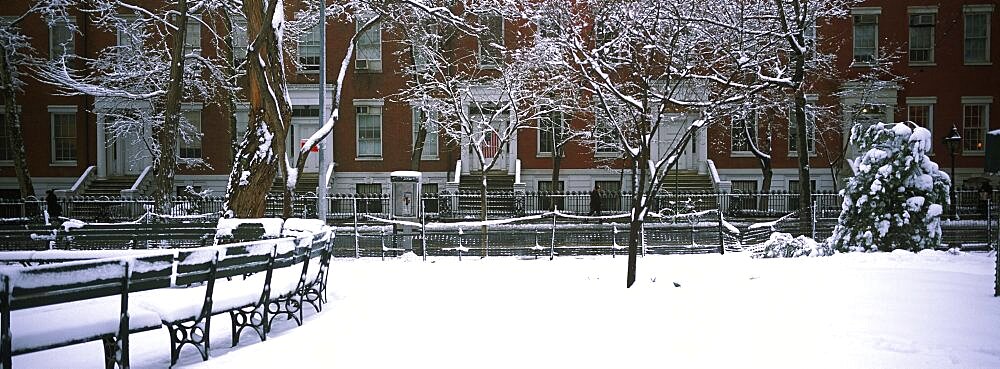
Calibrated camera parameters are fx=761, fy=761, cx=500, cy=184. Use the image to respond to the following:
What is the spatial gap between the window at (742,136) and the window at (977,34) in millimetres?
10670

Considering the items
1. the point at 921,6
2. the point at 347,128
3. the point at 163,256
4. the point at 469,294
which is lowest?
the point at 469,294

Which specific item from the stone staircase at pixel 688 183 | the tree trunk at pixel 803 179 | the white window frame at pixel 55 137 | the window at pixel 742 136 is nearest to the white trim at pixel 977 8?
the window at pixel 742 136

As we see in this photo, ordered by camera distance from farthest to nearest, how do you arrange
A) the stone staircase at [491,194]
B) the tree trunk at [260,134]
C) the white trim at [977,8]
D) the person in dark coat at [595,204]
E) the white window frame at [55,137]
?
1. the white window frame at [55,137]
2. the white trim at [977,8]
3. the person in dark coat at [595,204]
4. the stone staircase at [491,194]
5. the tree trunk at [260,134]

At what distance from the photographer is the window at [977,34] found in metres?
34.2

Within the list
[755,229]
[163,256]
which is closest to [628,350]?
[163,256]

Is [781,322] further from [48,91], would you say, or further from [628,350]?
[48,91]

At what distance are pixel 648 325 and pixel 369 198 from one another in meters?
15.7

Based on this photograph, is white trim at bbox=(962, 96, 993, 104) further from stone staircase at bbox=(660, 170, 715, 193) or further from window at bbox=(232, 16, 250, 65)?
window at bbox=(232, 16, 250, 65)

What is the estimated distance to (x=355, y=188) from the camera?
115 feet

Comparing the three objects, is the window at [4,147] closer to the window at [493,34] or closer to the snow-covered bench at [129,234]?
the window at [493,34]

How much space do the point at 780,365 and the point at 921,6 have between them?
110 ft

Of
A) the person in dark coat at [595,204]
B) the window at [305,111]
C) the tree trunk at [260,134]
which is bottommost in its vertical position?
the person in dark coat at [595,204]

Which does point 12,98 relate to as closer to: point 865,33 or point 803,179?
point 803,179

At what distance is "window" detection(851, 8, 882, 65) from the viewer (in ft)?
112
